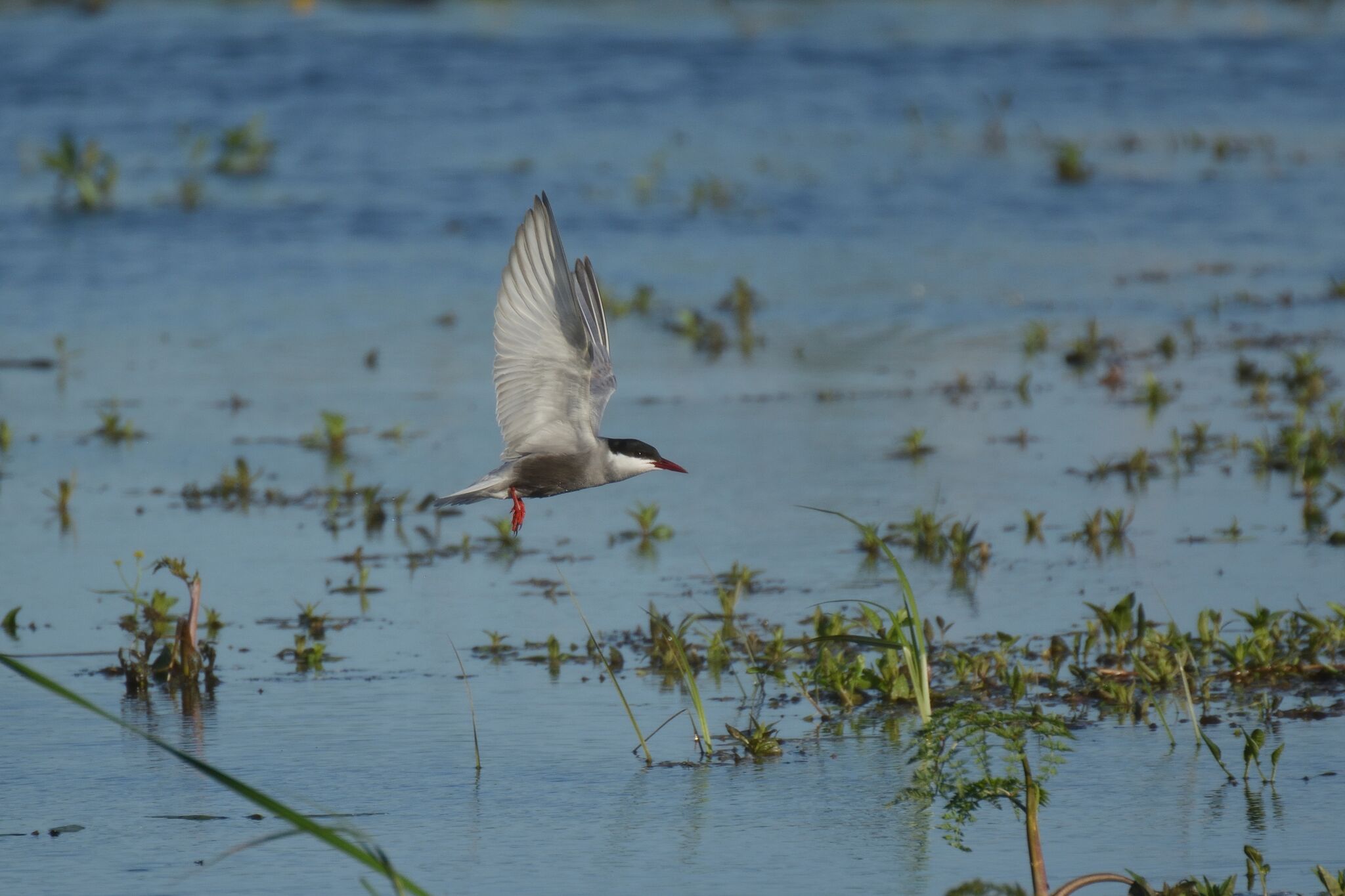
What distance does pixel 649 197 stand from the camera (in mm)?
16234

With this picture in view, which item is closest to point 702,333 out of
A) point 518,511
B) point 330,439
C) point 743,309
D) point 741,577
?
point 743,309

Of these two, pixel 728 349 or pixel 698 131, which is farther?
pixel 698 131

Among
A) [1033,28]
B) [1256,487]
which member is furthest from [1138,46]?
[1256,487]

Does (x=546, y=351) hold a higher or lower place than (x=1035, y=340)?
lower

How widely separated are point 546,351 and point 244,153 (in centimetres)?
1240

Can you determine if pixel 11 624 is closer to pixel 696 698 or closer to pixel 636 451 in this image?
pixel 636 451

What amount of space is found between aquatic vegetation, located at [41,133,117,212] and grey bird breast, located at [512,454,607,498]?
10.3m

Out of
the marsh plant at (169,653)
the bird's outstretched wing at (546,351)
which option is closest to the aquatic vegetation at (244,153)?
the marsh plant at (169,653)

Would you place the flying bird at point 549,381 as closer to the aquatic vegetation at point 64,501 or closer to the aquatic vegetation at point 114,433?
the aquatic vegetation at point 64,501

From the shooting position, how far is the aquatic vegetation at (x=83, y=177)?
1525cm

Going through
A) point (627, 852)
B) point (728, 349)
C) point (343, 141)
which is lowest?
point (627, 852)

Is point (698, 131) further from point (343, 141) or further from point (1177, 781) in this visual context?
point (1177, 781)

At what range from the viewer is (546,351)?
584cm

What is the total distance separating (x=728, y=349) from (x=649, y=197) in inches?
203
